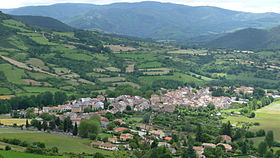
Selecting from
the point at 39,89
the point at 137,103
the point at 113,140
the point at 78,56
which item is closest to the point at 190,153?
the point at 113,140

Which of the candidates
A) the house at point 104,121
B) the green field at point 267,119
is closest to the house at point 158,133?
the house at point 104,121

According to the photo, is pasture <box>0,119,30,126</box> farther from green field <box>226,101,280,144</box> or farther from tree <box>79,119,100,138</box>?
green field <box>226,101,280,144</box>

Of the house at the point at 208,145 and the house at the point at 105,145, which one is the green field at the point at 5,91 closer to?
the house at the point at 105,145

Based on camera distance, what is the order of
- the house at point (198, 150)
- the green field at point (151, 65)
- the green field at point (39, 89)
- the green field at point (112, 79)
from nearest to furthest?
1. the house at point (198, 150)
2. the green field at point (39, 89)
3. the green field at point (112, 79)
4. the green field at point (151, 65)

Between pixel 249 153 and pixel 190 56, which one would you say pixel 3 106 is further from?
pixel 190 56

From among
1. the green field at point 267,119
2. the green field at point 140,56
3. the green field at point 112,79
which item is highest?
the green field at point 140,56

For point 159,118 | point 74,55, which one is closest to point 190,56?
point 74,55

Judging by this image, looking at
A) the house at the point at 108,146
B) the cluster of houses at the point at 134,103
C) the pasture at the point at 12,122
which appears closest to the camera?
the house at the point at 108,146
